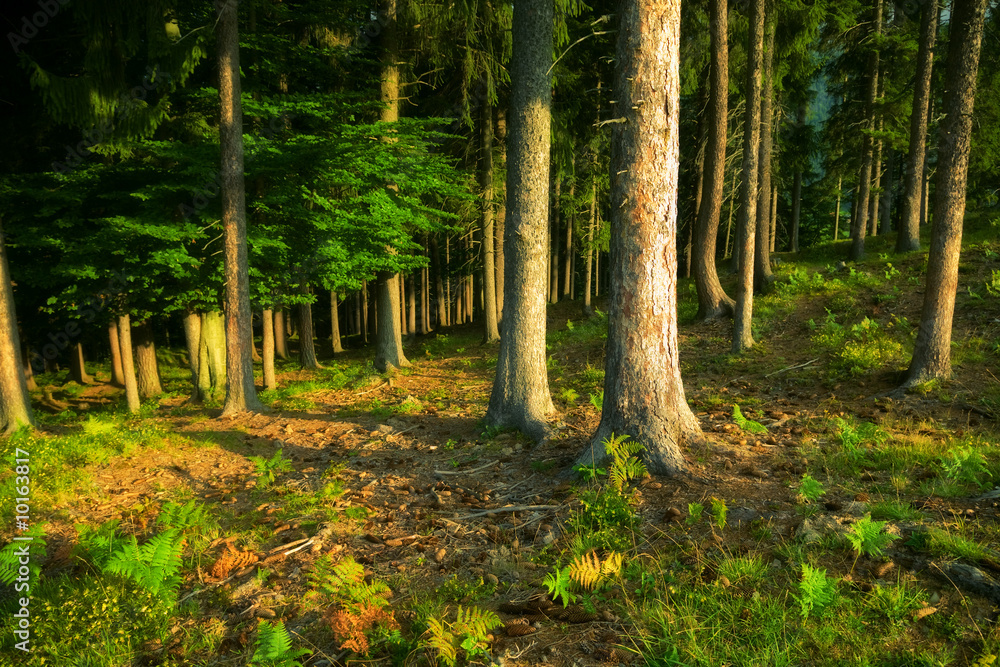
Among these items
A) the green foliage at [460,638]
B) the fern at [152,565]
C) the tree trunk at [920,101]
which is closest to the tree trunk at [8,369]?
the fern at [152,565]

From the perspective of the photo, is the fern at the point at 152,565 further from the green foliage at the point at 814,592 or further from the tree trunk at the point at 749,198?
the tree trunk at the point at 749,198

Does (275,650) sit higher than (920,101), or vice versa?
(920,101)

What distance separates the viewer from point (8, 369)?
26.6ft

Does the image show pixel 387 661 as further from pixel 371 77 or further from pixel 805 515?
pixel 371 77

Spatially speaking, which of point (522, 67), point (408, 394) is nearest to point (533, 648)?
point (522, 67)

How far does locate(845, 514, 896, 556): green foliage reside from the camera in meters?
3.27

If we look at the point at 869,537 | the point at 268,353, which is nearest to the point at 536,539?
the point at 869,537

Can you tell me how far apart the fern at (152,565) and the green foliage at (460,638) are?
199 cm

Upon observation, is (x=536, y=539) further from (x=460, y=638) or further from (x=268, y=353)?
(x=268, y=353)

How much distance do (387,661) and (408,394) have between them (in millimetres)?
8538

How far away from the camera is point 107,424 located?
8570 mm

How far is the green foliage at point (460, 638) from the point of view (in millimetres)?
2682

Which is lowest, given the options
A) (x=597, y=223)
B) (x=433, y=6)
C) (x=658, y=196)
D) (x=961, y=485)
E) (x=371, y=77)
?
(x=961, y=485)

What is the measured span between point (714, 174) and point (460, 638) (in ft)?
41.6
